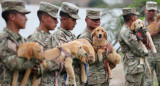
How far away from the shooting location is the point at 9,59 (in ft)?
11.5

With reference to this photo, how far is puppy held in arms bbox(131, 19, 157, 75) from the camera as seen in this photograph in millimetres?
6484

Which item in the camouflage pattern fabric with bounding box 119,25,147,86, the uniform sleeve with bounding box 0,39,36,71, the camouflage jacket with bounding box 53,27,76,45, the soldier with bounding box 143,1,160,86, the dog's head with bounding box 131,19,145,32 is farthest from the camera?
the soldier with bounding box 143,1,160,86

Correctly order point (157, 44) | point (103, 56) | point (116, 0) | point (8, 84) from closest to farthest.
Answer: point (8, 84), point (103, 56), point (157, 44), point (116, 0)

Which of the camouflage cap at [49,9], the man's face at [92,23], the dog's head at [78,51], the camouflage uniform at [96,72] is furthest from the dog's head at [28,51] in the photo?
the man's face at [92,23]

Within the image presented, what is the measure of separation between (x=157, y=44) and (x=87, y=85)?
3117 millimetres

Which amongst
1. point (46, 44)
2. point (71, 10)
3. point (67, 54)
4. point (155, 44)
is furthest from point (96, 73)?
point (155, 44)

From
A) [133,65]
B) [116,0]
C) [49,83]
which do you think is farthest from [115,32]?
[49,83]

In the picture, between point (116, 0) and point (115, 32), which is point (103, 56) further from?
point (116, 0)

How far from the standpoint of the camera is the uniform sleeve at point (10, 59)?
3.52 meters

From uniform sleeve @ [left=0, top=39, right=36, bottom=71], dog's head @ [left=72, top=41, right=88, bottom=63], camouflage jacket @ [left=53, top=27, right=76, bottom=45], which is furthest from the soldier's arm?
uniform sleeve @ [left=0, top=39, right=36, bottom=71]

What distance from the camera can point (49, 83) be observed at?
424cm

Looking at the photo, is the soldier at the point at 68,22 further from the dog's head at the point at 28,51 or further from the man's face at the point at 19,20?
the dog's head at the point at 28,51

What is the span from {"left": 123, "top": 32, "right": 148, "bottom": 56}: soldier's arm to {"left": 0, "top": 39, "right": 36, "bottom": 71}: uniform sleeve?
3.47 metres

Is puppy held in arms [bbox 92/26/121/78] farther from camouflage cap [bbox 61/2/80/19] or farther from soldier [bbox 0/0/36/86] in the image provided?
soldier [bbox 0/0/36/86]
